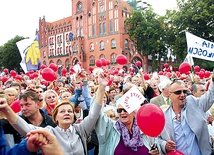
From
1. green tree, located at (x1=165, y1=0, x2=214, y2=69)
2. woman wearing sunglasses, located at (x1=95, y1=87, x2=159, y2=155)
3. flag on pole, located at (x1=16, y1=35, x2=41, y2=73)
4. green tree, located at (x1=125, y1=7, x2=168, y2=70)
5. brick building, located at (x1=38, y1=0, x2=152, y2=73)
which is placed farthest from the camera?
brick building, located at (x1=38, y1=0, x2=152, y2=73)

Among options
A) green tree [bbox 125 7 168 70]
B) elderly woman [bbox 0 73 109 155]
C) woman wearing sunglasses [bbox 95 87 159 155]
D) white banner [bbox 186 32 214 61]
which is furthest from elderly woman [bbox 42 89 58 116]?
green tree [bbox 125 7 168 70]

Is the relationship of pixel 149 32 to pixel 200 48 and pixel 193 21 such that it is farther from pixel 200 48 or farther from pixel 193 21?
pixel 200 48

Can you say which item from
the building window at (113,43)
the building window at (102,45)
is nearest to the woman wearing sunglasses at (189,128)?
the building window at (113,43)

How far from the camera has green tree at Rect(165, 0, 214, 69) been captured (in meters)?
27.6

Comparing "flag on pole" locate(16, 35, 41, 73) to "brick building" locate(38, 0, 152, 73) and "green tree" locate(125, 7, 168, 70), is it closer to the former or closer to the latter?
"green tree" locate(125, 7, 168, 70)

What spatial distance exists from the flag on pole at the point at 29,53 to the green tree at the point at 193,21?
22.4m

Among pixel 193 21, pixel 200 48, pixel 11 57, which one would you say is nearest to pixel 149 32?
pixel 193 21

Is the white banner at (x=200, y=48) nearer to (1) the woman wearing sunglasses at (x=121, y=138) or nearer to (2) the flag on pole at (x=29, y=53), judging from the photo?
(1) the woman wearing sunglasses at (x=121, y=138)

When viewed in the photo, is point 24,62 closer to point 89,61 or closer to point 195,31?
point 195,31

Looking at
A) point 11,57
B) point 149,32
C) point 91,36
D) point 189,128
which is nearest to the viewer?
point 189,128

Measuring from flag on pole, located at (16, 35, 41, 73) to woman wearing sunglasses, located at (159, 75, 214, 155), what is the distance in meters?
7.23

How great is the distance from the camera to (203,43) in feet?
25.2

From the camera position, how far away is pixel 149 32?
35.7 meters

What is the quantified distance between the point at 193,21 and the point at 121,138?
28477mm
